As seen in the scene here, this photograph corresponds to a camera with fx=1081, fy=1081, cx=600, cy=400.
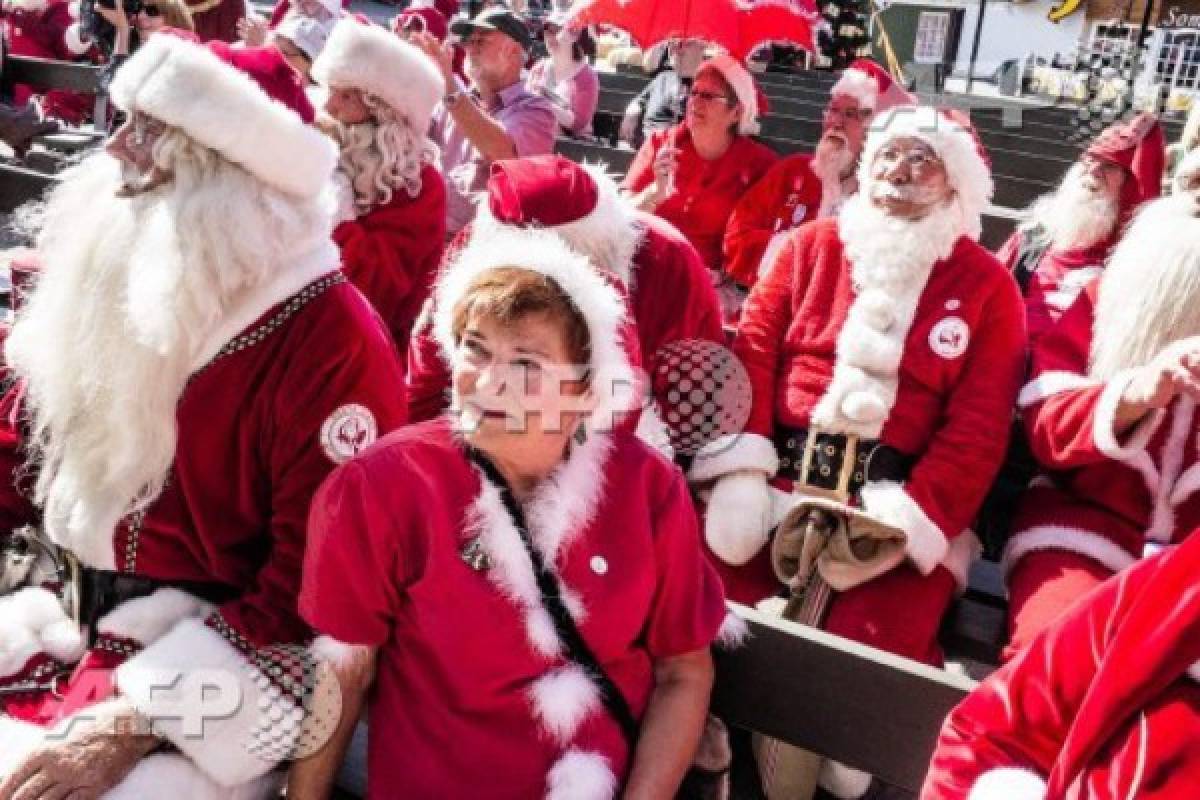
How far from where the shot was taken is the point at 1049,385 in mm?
Answer: 2578

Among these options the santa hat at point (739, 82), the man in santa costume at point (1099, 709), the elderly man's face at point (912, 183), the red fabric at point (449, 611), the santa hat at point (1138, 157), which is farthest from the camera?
the santa hat at point (739, 82)

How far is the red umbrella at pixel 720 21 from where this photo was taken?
198 inches

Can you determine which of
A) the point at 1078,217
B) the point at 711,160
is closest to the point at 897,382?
the point at 1078,217

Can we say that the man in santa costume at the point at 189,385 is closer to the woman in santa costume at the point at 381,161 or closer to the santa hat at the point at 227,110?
the santa hat at the point at 227,110

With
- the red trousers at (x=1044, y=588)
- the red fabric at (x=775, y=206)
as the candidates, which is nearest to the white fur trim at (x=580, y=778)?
the red trousers at (x=1044, y=588)

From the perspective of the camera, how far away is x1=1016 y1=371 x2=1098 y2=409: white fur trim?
8.30ft

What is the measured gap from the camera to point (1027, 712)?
4.63 feet

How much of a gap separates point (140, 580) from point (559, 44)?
619 centimetres

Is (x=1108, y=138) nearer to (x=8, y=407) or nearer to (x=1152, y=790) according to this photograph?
(x=1152, y=790)

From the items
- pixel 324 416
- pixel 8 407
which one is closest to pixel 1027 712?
pixel 324 416

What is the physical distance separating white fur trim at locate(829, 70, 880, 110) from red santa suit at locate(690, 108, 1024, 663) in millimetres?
1698

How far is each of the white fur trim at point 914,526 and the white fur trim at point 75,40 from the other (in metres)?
8.40

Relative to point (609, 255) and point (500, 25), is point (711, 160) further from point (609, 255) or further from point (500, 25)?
point (609, 255)

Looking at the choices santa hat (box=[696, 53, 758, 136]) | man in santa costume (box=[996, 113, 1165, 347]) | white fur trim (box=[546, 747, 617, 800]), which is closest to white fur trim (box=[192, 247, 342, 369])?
white fur trim (box=[546, 747, 617, 800])
